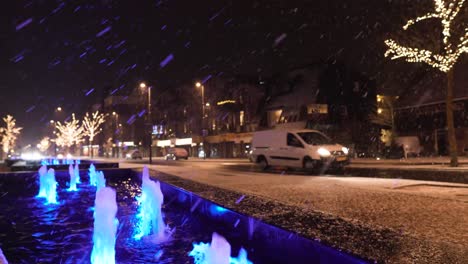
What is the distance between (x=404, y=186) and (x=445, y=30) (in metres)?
9.06

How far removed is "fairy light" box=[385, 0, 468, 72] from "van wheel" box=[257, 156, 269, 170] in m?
8.95

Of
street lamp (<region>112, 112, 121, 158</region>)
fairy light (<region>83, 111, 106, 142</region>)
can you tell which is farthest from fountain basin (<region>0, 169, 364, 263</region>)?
street lamp (<region>112, 112, 121, 158</region>)

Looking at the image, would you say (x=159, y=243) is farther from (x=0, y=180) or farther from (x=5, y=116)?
(x=5, y=116)

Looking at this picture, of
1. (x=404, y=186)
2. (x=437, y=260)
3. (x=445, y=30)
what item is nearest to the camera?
(x=437, y=260)

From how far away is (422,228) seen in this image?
6.12m

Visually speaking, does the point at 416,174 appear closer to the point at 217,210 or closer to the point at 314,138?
the point at 314,138

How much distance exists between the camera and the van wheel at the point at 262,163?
23.4 meters

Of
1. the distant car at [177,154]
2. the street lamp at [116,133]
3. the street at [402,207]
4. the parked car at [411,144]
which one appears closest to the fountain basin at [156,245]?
the street at [402,207]

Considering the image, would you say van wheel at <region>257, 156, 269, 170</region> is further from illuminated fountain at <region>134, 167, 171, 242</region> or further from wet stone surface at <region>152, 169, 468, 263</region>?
wet stone surface at <region>152, 169, 468, 263</region>

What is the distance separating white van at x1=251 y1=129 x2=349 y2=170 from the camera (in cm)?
1923

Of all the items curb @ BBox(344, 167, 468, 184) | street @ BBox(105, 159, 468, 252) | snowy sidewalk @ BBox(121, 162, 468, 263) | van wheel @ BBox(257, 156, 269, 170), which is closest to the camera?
snowy sidewalk @ BBox(121, 162, 468, 263)

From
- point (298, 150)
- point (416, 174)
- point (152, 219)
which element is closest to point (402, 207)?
point (152, 219)

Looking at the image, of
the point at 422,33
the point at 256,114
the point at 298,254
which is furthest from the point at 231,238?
the point at 256,114

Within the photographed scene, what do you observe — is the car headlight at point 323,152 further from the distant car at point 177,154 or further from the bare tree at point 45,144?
the bare tree at point 45,144
